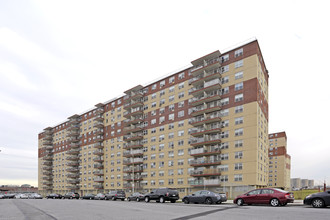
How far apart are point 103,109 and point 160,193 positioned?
61.1 m

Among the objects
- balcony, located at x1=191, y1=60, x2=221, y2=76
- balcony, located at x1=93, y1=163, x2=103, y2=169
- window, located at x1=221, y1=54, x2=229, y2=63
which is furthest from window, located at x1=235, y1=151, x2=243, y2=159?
balcony, located at x1=93, y1=163, x2=103, y2=169

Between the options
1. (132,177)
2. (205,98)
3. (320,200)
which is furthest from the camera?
(132,177)

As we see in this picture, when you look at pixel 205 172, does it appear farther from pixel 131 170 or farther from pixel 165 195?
pixel 131 170

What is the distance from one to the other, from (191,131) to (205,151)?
5.87 meters

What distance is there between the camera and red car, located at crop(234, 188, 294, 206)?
2053 centimetres

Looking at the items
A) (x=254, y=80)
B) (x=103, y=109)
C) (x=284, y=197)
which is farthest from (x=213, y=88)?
(x=103, y=109)

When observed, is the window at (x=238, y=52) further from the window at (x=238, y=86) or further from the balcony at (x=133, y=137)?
the balcony at (x=133, y=137)

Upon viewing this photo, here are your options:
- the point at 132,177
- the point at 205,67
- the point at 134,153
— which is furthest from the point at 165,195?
the point at 134,153

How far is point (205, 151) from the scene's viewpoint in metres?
51.9

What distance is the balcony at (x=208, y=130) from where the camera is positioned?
51.0 metres

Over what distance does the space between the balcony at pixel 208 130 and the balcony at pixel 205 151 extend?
287cm

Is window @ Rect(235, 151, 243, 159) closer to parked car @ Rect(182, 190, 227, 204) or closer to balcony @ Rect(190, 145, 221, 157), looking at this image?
balcony @ Rect(190, 145, 221, 157)

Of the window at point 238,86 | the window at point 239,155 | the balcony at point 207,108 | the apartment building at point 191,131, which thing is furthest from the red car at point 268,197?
the window at point 238,86

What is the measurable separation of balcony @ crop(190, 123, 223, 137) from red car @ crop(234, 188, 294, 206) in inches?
1124
